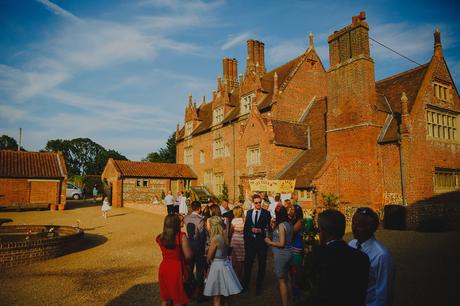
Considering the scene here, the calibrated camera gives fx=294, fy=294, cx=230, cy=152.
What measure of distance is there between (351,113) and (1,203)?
96.8ft

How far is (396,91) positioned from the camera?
1959 centimetres

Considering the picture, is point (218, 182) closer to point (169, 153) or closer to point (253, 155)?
point (253, 155)

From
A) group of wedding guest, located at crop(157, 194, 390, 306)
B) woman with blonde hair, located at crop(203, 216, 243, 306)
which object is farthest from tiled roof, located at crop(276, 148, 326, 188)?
woman with blonde hair, located at crop(203, 216, 243, 306)

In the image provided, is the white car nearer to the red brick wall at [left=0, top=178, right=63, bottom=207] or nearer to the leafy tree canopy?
the red brick wall at [left=0, top=178, right=63, bottom=207]

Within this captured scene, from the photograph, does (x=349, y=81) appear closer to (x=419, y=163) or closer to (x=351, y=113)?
(x=351, y=113)

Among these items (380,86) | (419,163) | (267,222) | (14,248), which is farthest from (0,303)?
(380,86)

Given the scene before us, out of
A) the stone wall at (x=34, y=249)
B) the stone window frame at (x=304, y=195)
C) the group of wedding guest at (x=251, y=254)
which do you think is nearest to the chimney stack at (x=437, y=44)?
the stone window frame at (x=304, y=195)

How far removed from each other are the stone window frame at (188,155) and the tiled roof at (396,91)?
22309mm

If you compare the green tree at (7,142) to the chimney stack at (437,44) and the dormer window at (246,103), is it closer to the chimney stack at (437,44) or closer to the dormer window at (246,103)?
the dormer window at (246,103)

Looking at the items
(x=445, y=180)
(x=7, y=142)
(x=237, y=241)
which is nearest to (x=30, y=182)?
(x=237, y=241)

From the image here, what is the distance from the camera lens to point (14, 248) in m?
9.38

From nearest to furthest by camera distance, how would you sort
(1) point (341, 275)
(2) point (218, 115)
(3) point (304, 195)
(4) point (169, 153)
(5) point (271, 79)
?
(1) point (341, 275), (3) point (304, 195), (5) point (271, 79), (2) point (218, 115), (4) point (169, 153)

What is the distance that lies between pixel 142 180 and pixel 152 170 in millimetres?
1727

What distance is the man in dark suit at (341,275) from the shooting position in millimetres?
2582
